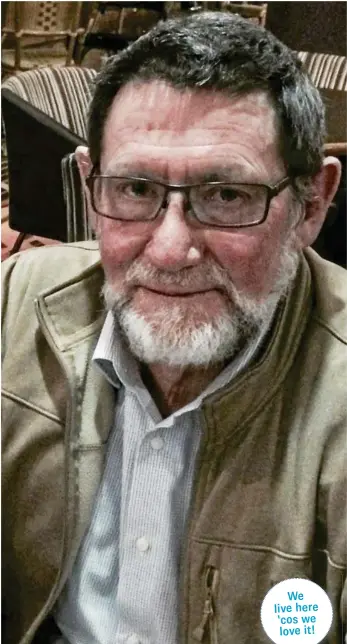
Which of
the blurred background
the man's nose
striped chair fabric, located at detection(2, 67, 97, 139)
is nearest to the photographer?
the man's nose

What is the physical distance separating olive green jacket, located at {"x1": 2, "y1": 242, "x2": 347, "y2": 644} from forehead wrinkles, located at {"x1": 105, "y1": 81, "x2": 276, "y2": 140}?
7.6 inches

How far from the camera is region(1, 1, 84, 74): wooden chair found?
111cm

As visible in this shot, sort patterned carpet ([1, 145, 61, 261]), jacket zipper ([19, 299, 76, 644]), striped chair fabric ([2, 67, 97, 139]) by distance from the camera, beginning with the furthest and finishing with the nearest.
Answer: striped chair fabric ([2, 67, 97, 139]) < patterned carpet ([1, 145, 61, 261]) < jacket zipper ([19, 299, 76, 644])

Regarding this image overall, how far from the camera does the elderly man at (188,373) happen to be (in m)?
0.68

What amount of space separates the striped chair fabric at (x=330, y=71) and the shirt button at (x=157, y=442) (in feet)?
5.89

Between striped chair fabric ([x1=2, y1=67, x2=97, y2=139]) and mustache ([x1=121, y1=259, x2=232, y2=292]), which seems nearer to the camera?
mustache ([x1=121, y1=259, x2=232, y2=292])

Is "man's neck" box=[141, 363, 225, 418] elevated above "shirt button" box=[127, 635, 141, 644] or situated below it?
above

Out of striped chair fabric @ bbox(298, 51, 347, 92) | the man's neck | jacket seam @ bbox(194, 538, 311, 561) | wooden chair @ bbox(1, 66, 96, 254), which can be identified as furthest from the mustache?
striped chair fabric @ bbox(298, 51, 347, 92)

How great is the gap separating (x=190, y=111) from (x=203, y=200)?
91 mm

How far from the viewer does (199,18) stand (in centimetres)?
73

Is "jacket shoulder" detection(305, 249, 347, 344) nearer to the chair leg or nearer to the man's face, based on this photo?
the man's face

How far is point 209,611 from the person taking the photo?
0.72 metres

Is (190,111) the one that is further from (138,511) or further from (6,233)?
(6,233)

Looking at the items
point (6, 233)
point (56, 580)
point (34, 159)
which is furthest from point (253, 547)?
point (34, 159)
